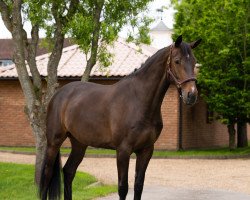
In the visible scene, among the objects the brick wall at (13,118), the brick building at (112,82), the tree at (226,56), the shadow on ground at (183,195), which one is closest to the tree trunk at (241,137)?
the brick building at (112,82)

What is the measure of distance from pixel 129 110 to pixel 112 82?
630 inches

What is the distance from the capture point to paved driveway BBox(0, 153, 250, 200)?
410 inches

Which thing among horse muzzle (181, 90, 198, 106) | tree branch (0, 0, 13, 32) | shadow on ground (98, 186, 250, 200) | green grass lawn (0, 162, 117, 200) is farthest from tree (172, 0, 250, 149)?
horse muzzle (181, 90, 198, 106)

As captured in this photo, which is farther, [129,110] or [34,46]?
[34,46]

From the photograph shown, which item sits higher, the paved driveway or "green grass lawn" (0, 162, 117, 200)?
"green grass lawn" (0, 162, 117, 200)

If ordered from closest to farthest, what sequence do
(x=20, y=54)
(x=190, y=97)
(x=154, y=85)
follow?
1. (x=190, y=97)
2. (x=154, y=85)
3. (x=20, y=54)

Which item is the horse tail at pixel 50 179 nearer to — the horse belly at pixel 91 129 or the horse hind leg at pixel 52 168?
the horse hind leg at pixel 52 168

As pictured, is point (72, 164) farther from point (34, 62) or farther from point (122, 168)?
point (34, 62)

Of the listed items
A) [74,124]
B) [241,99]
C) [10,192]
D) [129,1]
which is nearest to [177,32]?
[241,99]

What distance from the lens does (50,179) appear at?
764cm

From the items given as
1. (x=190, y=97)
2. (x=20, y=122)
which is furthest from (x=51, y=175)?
(x=20, y=122)

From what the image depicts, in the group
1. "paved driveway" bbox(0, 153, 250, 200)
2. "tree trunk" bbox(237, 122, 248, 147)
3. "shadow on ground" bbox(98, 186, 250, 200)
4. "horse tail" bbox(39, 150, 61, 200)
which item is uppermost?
"horse tail" bbox(39, 150, 61, 200)

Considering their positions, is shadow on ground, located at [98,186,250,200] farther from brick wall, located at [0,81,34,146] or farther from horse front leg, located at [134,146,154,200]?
brick wall, located at [0,81,34,146]

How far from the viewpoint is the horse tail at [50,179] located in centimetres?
758
